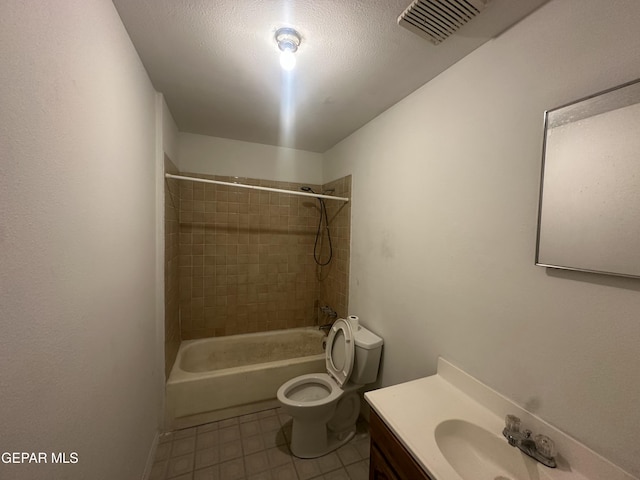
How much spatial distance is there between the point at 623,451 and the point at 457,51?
64.3 inches

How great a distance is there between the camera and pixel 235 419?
1974 millimetres

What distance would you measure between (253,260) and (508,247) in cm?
226

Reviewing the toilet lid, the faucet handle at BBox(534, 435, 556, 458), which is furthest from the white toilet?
the faucet handle at BBox(534, 435, 556, 458)

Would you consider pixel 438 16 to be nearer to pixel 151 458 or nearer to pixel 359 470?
pixel 359 470

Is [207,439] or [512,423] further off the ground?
[512,423]

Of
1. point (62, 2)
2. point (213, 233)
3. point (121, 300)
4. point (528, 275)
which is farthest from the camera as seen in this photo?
point (213, 233)

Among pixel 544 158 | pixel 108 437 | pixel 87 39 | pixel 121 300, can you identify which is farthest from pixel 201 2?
pixel 108 437

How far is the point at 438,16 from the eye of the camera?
3.11ft

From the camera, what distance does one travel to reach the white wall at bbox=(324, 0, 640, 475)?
735 millimetres

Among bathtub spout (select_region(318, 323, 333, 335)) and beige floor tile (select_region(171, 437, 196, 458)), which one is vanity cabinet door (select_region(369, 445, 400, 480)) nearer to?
beige floor tile (select_region(171, 437, 196, 458))

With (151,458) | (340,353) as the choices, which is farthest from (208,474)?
(340,353)

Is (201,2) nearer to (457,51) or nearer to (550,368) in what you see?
(457,51)

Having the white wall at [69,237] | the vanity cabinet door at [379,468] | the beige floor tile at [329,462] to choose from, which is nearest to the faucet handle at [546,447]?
the vanity cabinet door at [379,468]

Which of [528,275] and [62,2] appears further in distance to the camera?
[528,275]
